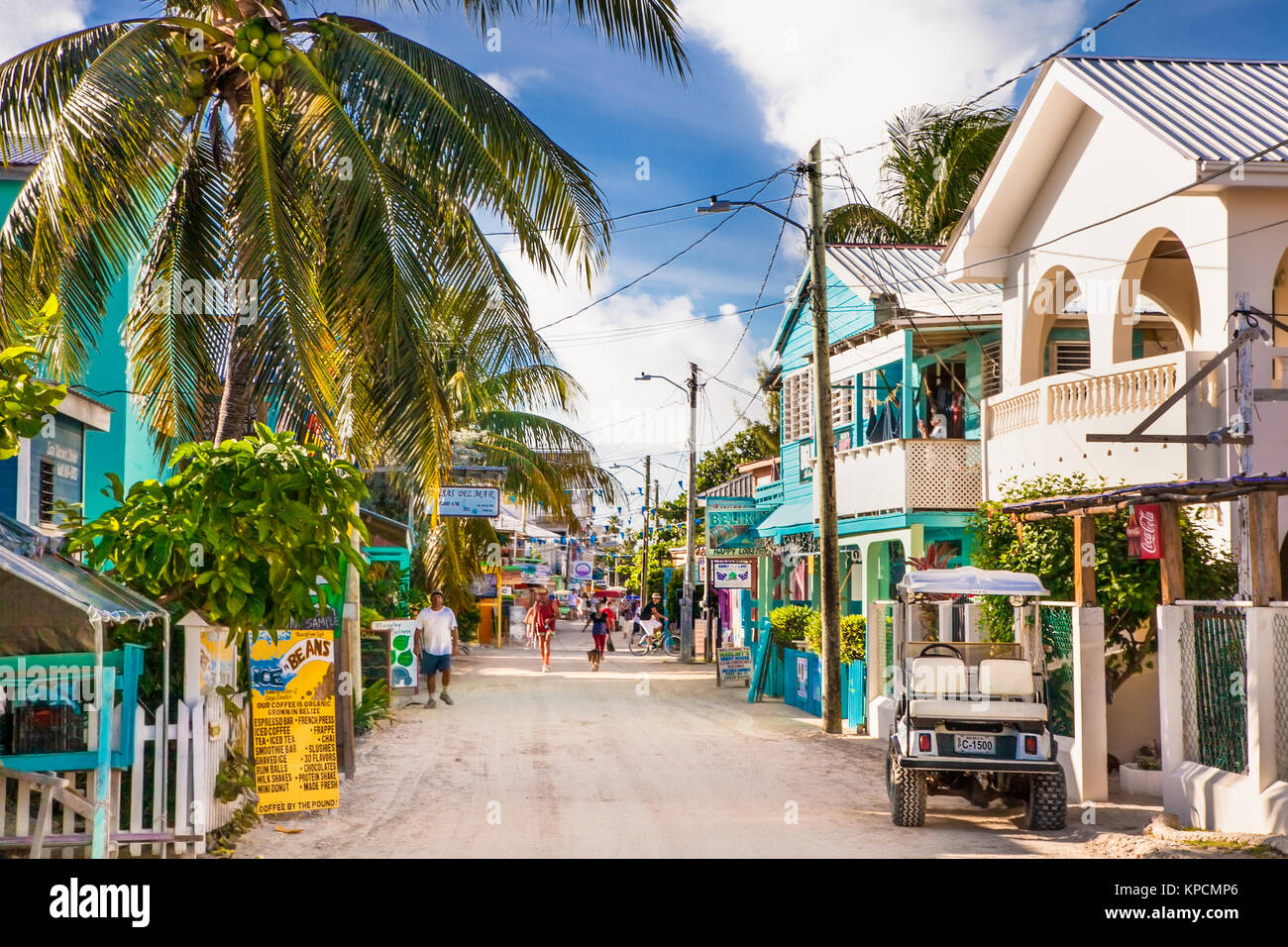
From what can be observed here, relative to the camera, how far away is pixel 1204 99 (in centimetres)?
1680

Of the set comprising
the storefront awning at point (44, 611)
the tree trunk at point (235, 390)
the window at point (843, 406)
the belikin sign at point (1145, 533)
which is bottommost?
the storefront awning at point (44, 611)

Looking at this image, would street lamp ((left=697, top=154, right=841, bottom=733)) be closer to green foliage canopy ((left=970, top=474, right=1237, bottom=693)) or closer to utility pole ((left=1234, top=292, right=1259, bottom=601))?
green foliage canopy ((left=970, top=474, right=1237, bottom=693))

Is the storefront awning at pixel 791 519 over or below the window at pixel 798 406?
below

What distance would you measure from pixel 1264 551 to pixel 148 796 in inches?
341

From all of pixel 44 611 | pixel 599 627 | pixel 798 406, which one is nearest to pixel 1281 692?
pixel 44 611

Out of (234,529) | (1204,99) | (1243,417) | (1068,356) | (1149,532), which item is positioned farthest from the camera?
(1068,356)

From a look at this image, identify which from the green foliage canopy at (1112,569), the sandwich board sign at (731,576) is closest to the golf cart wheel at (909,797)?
the green foliage canopy at (1112,569)

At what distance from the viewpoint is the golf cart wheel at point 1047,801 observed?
1099 centimetres

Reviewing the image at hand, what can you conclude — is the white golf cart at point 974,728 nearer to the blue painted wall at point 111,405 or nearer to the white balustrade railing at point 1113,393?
the white balustrade railing at point 1113,393

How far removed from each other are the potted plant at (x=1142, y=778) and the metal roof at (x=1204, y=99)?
6570mm

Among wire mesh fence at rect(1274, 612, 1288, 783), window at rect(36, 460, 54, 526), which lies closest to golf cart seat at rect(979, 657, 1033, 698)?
wire mesh fence at rect(1274, 612, 1288, 783)

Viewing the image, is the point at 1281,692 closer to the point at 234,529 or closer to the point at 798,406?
the point at 234,529
